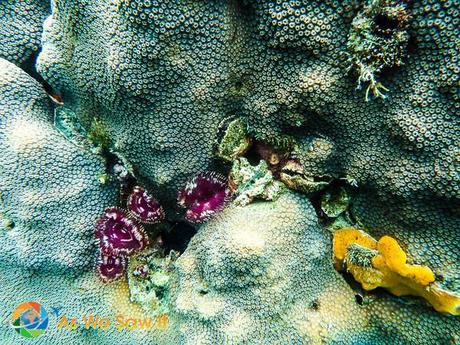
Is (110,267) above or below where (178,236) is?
below

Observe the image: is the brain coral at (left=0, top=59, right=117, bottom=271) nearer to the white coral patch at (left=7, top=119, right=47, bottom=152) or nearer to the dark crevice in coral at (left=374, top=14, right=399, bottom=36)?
the white coral patch at (left=7, top=119, right=47, bottom=152)

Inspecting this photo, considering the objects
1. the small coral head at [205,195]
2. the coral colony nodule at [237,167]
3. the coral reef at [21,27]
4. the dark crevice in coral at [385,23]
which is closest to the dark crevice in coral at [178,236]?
the coral colony nodule at [237,167]

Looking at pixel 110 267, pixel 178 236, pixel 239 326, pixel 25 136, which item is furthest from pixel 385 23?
pixel 110 267

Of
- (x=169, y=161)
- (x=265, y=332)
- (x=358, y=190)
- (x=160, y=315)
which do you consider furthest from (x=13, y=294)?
(x=358, y=190)

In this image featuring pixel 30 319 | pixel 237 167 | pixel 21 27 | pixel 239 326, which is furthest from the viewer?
pixel 30 319

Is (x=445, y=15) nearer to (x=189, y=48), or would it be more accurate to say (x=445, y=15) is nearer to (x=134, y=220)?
(x=189, y=48)

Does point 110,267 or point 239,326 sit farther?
point 110,267

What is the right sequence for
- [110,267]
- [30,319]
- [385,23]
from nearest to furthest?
[385,23] → [110,267] → [30,319]

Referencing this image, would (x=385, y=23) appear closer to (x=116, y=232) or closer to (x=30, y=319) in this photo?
(x=116, y=232)
